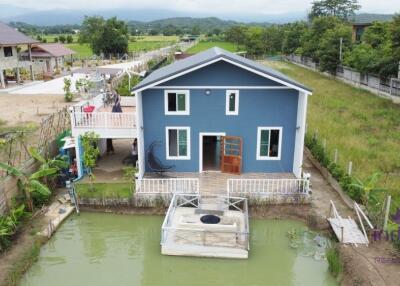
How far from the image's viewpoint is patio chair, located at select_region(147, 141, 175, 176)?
15945 mm

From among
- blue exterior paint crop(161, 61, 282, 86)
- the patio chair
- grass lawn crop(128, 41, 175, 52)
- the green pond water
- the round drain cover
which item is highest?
blue exterior paint crop(161, 61, 282, 86)

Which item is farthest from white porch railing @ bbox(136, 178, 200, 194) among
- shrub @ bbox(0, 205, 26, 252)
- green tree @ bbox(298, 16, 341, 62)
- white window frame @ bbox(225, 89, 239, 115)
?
green tree @ bbox(298, 16, 341, 62)

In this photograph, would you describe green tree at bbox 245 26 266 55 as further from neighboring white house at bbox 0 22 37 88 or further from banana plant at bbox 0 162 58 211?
banana plant at bbox 0 162 58 211

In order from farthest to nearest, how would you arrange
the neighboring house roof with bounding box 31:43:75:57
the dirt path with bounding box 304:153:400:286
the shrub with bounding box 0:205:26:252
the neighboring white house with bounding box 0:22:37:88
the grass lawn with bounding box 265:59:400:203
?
the neighboring house roof with bounding box 31:43:75:57 < the neighboring white house with bounding box 0:22:37:88 < the grass lawn with bounding box 265:59:400:203 < the shrub with bounding box 0:205:26:252 < the dirt path with bounding box 304:153:400:286

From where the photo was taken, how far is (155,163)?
52.4 ft

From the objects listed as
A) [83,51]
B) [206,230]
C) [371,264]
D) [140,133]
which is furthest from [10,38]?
[83,51]

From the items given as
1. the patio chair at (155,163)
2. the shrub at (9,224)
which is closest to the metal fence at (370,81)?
the patio chair at (155,163)

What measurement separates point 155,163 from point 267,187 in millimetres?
4583

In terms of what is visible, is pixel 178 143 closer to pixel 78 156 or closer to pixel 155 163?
pixel 155 163

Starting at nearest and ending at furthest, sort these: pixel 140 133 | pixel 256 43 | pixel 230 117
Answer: pixel 140 133
pixel 230 117
pixel 256 43

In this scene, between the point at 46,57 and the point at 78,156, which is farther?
the point at 46,57

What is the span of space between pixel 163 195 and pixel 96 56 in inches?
2116

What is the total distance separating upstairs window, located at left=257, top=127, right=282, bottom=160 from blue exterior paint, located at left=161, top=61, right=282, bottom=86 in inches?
75.6

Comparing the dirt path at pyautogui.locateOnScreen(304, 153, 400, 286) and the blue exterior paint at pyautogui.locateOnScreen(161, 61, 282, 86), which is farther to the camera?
the blue exterior paint at pyautogui.locateOnScreen(161, 61, 282, 86)
